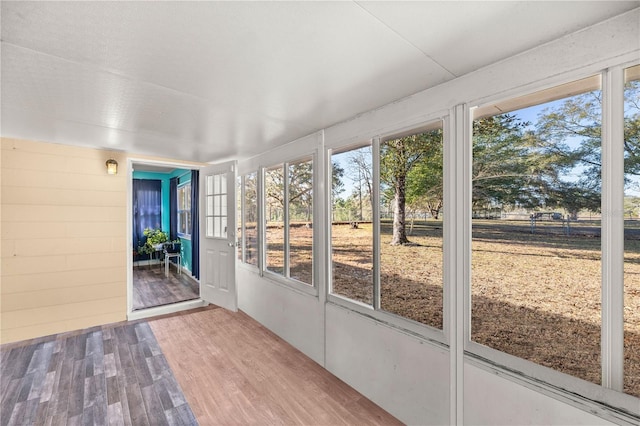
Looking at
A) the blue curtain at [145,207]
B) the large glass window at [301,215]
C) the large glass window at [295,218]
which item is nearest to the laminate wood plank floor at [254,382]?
the large glass window at [301,215]

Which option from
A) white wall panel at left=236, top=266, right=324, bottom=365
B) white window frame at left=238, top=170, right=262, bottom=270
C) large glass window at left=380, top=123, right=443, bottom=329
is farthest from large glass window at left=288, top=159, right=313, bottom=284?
large glass window at left=380, top=123, right=443, bottom=329

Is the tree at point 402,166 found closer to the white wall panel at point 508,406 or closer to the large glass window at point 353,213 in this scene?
the large glass window at point 353,213

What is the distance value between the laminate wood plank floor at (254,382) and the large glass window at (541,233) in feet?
4.32

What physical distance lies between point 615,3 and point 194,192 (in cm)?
554

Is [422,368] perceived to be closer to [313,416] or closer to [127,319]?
[313,416]

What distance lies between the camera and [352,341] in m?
2.31

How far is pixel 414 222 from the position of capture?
191 inches

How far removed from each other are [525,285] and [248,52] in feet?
14.8

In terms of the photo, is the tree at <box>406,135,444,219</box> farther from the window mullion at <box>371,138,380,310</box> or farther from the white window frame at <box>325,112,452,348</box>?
the window mullion at <box>371,138,380,310</box>

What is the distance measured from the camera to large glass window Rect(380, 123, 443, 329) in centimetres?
471

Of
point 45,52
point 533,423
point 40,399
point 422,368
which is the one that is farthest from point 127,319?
point 533,423

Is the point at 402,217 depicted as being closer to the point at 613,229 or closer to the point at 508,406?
the point at 508,406

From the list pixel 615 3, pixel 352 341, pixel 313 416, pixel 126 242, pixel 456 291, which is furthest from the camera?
pixel 126 242

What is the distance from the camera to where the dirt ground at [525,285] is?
3.19 metres
